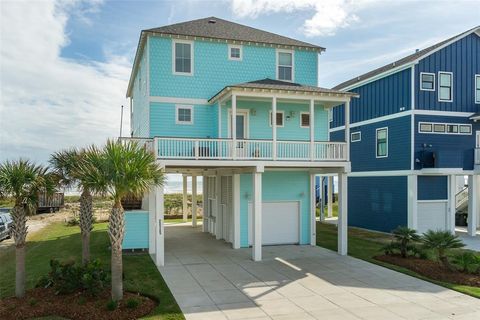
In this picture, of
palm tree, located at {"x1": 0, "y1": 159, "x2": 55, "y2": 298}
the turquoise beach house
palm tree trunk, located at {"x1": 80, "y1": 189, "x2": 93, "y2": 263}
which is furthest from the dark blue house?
palm tree, located at {"x1": 0, "y1": 159, "x2": 55, "y2": 298}

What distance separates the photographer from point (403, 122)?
68.8ft

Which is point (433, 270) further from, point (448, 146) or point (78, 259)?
point (78, 259)

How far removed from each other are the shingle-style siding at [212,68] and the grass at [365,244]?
308 inches

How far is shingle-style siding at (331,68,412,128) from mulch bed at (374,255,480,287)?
30.9 feet

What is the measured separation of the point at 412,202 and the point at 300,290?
11971mm

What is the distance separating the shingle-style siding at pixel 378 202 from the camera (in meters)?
21.2

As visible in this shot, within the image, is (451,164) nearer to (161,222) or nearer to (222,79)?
(222,79)

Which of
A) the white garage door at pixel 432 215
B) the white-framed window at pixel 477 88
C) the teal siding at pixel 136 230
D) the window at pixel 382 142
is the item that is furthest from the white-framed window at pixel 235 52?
the white-framed window at pixel 477 88

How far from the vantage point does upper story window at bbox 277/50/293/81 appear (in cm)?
1842

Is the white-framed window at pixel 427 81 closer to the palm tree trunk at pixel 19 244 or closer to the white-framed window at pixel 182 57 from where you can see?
the white-framed window at pixel 182 57

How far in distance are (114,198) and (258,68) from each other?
10801 mm

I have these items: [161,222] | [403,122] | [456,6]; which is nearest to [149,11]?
[161,222]

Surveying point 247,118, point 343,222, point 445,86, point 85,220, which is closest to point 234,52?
point 247,118

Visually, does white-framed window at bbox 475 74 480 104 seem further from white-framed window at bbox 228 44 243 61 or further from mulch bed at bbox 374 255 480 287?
white-framed window at bbox 228 44 243 61
